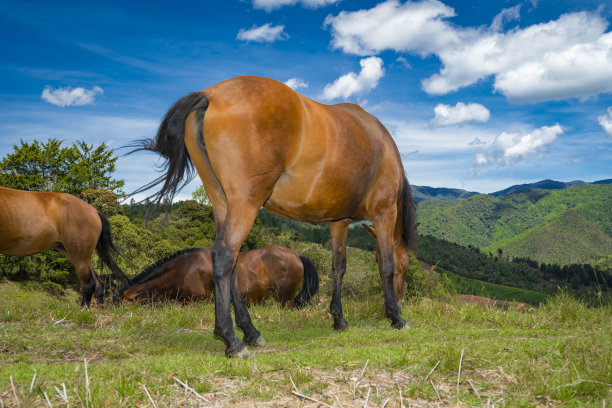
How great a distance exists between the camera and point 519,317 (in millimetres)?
6688

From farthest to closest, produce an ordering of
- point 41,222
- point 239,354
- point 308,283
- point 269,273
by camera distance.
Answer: point 308,283 < point 269,273 < point 41,222 < point 239,354

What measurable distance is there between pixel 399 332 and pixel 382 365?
2267 mm

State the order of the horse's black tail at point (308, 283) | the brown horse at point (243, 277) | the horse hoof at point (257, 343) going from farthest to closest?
the horse's black tail at point (308, 283)
the brown horse at point (243, 277)
the horse hoof at point (257, 343)

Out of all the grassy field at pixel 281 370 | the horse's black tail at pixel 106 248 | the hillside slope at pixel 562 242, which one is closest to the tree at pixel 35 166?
the horse's black tail at pixel 106 248

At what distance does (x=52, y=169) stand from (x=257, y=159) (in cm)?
2969

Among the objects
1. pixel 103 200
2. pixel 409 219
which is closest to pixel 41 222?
pixel 409 219

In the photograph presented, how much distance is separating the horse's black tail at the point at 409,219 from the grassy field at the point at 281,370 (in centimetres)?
184

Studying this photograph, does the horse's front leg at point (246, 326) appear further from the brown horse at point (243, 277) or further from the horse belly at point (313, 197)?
the brown horse at point (243, 277)

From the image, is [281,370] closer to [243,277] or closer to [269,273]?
[243,277]

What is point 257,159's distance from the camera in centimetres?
425

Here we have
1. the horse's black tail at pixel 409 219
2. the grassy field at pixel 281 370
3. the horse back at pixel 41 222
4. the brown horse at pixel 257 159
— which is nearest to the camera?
the grassy field at pixel 281 370

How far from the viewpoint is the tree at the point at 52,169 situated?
26.2 metres

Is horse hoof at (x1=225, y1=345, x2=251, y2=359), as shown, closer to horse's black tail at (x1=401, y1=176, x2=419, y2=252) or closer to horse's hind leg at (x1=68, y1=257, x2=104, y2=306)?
horse's black tail at (x1=401, y1=176, x2=419, y2=252)

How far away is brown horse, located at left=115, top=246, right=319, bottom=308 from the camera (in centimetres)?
988
